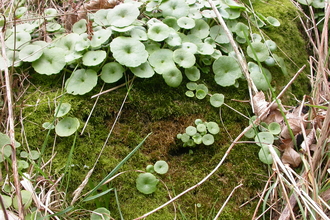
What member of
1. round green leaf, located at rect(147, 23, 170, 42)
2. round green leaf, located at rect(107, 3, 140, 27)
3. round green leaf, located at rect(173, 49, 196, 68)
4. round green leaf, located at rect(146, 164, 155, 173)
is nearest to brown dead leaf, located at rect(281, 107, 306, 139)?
round green leaf, located at rect(173, 49, 196, 68)

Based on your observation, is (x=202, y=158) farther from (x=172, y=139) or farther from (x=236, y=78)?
(x=236, y=78)

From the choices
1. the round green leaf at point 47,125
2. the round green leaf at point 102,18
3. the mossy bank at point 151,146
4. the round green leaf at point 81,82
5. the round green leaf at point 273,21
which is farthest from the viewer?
the round green leaf at point 273,21

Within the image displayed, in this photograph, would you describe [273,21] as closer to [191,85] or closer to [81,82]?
[191,85]

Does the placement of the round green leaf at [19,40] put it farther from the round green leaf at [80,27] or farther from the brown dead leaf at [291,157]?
the brown dead leaf at [291,157]

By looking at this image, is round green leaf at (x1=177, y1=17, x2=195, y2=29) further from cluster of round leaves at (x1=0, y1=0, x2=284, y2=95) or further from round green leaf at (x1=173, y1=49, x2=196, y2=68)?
round green leaf at (x1=173, y1=49, x2=196, y2=68)

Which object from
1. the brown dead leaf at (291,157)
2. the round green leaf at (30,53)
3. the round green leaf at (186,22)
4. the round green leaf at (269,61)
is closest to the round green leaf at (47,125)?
the round green leaf at (30,53)

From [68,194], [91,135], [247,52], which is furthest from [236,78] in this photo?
[68,194]

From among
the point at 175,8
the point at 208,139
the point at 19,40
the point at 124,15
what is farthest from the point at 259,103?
the point at 19,40
